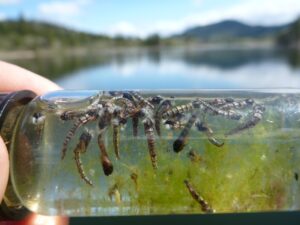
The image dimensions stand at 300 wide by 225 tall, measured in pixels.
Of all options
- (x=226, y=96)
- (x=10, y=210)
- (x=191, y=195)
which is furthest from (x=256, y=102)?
(x=10, y=210)

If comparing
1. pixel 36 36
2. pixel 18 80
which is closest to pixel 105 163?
pixel 18 80

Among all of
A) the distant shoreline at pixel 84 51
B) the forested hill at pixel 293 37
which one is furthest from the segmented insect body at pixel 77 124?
the forested hill at pixel 293 37

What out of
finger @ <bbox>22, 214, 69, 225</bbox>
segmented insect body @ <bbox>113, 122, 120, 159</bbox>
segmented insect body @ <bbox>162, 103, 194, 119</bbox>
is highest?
segmented insect body @ <bbox>162, 103, 194, 119</bbox>

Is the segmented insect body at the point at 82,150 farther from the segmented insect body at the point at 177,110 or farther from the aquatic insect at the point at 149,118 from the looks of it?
the segmented insect body at the point at 177,110

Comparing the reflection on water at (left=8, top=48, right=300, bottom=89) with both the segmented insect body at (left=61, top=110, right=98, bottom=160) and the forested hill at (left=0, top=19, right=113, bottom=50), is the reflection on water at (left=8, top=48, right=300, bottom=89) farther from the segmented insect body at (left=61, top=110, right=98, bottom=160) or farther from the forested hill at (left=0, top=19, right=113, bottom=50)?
the forested hill at (left=0, top=19, right=113, bottom=50)

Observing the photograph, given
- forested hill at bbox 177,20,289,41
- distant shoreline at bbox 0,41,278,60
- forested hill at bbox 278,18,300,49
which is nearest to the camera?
distant shoreline at bbox 0,41,278,60

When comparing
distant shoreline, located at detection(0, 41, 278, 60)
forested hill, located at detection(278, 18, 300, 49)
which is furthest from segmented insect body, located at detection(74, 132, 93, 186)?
forested hill, located at detection(278, 18, 300, 49)
